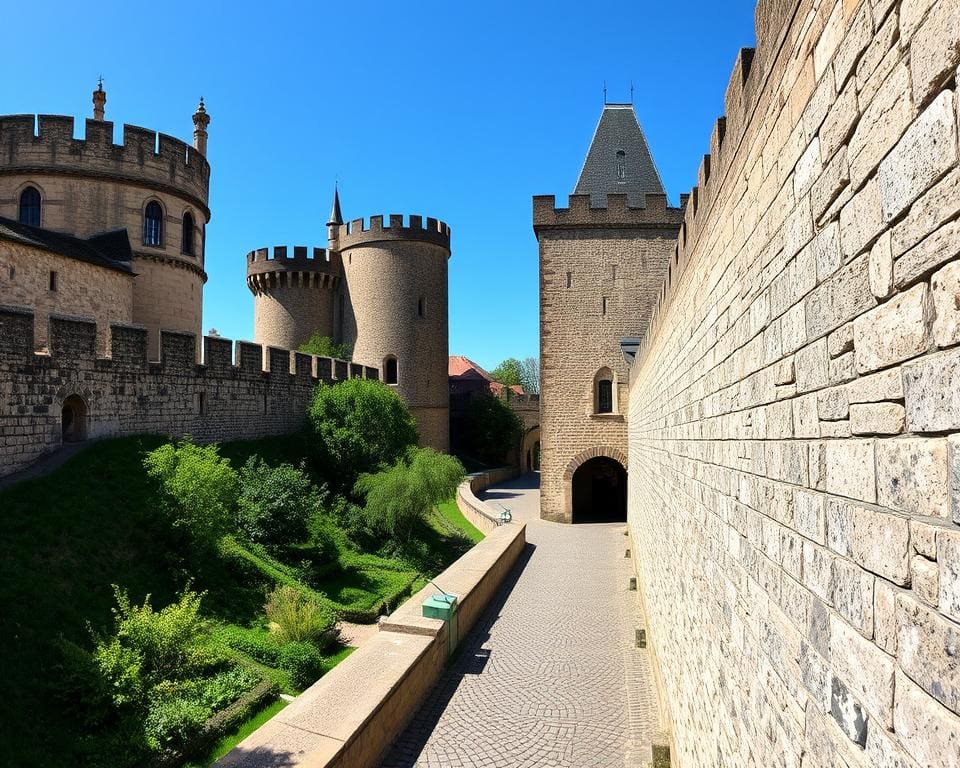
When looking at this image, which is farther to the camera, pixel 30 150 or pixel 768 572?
pixel 30 150

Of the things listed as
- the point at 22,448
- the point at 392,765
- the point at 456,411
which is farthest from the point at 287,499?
the point at 456,411

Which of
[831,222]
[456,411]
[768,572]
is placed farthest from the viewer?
[456,411]

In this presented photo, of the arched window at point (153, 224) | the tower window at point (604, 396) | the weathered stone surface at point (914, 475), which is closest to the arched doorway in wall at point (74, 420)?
the arched window at point (153, 224)

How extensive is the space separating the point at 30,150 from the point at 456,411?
27.5 meters

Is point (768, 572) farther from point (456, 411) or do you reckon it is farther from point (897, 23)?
point (456, 411)

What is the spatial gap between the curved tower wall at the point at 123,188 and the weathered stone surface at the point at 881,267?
65.2 ft

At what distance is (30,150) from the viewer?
19.9 m

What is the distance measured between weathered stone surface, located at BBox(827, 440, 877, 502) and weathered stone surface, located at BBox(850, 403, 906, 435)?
Result: 0.13 ft

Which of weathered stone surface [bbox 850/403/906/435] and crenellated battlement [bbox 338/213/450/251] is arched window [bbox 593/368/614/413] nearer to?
crenellated battlement [bbox 338/213/450/251]

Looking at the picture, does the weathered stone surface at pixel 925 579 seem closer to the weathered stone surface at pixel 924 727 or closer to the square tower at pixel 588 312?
the weathered stone surface at pixel 924 727

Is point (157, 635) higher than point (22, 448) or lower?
lower

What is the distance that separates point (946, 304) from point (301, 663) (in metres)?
9.39

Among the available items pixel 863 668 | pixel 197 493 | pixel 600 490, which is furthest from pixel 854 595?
pixel 600 490

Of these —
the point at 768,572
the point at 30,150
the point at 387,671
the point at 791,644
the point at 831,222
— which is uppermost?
the point at 30,150
